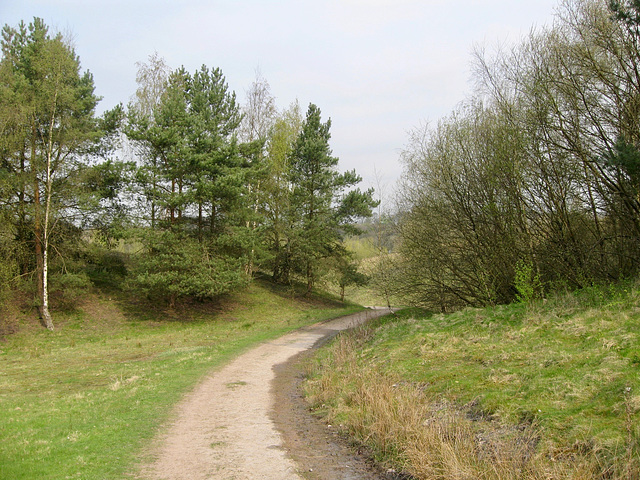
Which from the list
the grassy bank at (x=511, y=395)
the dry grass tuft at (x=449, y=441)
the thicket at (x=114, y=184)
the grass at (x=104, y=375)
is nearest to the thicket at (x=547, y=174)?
the grassy bank at (x=511, y=395)

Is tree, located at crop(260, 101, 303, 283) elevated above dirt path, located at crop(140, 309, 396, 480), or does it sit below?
above

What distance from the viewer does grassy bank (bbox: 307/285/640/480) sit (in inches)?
196

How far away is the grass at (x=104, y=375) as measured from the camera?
6.24 m

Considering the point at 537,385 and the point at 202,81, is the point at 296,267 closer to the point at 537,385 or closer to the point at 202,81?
the point at 202,81

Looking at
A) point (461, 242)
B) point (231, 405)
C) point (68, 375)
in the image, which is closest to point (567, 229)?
point (461, 242)

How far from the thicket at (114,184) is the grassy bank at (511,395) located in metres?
15.1

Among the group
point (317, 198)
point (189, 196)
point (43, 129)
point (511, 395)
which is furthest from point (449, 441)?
point (317, 198)

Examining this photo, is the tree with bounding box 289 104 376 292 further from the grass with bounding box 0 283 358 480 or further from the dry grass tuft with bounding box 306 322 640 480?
the dry grass tuft with bounding box 306 322 640 480

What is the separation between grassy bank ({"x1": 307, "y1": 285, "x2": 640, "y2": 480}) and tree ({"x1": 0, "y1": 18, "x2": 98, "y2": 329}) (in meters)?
17.6

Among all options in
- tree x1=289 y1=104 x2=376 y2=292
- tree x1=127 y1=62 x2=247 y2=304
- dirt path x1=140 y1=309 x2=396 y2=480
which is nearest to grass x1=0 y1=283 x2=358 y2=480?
dirt path x1=140 y1=309 x2=396 y2=480

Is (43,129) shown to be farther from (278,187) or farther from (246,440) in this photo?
(246,440)

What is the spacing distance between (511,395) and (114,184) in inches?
975

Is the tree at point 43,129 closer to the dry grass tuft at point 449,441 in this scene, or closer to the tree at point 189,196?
the tree at point 189,196

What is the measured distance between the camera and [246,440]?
22.8 feet
